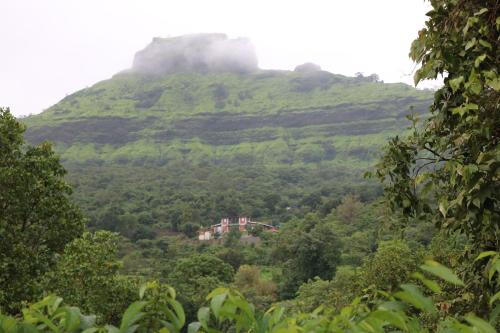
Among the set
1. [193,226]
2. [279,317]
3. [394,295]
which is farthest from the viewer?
[193,226]

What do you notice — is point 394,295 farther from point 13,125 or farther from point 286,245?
point 286,245

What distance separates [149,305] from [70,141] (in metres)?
145

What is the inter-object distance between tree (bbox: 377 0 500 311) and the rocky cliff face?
186 meters

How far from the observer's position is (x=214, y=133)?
5866 inches

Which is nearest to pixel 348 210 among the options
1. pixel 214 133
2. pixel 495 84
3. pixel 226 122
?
pixel 495 84

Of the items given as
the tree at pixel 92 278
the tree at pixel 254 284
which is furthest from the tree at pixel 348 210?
the tree at pixel 92 278

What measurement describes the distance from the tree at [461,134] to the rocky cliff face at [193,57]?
185958mm

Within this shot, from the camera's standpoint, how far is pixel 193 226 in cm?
7569

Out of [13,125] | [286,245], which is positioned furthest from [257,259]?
[13,125]

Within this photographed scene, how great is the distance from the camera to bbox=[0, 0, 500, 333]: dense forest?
1.60m

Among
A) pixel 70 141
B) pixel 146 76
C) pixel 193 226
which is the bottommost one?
pixel 193 226

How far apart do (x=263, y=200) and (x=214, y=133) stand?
59.5 meters

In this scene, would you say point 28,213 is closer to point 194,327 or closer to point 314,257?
point 194,327

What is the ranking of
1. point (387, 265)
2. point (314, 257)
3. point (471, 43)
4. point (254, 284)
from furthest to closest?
1. point (314, 257)
2. point (254, 284)
3. point (387, 265)
4. point (471, 43)
